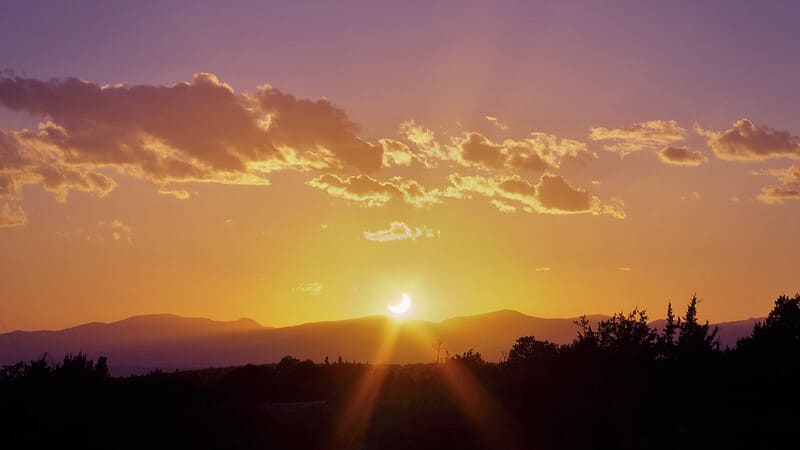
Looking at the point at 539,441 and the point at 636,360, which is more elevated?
the point at 636,360

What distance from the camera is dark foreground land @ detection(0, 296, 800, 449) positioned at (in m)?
23.7

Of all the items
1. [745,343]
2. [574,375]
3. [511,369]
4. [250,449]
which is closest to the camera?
[250,449]

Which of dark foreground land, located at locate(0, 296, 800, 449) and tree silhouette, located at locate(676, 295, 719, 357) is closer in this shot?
dark foreground land, located at locate(0, 296, 800, 449)

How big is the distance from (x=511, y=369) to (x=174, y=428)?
53.1 ft

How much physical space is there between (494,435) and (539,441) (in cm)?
132

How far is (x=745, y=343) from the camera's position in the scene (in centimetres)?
3978

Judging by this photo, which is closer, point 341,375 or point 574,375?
point 574,375

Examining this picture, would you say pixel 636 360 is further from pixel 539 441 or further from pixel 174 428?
pixel 174 428

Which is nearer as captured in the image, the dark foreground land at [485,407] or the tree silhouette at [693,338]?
the dark foreground land at [485,407]

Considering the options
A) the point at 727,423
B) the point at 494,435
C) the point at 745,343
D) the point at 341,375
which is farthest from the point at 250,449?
the point at 745,343

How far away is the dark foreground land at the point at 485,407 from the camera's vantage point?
77.9 feet

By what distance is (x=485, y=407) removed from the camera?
26.4m

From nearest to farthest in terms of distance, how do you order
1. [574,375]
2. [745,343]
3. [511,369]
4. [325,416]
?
[325,416] < [574,375] < [511,369] < [745,343]

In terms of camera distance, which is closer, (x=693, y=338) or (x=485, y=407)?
(x=485, y=407)
